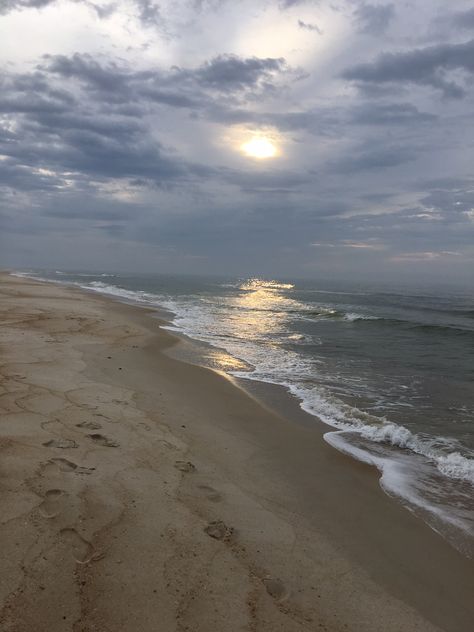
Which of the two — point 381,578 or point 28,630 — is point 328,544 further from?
point 28,630

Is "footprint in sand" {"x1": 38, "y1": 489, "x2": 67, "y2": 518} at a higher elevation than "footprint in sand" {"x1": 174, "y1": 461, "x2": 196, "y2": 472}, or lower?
higher

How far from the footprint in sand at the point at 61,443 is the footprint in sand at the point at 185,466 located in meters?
1.36

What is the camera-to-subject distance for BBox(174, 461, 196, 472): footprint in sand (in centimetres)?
530

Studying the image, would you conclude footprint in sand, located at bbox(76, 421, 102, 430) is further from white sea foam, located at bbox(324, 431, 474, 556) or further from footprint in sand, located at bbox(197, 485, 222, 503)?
white sea foam, located at bbox(324, 431, 474, 556)

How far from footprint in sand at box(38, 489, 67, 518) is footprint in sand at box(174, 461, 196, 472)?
150 centimetres

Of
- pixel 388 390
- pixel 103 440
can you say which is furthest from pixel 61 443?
pixel 388 390

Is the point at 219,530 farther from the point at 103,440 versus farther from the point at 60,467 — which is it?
the point at 103,440

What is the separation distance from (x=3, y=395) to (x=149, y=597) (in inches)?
204

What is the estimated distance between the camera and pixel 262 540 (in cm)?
402

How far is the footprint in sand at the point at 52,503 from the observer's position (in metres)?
3.85

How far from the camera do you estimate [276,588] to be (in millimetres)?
3387

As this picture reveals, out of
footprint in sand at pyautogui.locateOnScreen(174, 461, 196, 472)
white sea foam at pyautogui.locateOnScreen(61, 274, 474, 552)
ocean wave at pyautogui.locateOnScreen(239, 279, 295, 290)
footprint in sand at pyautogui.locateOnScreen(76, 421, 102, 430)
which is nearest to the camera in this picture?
footprint in sand at pyautogui.locateOnScreen(174, 461, 196, 472)

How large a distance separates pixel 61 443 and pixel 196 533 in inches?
97.0

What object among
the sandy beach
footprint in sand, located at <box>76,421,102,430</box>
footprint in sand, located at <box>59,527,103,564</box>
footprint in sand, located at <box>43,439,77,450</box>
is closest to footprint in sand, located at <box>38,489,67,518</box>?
the sandy beach
